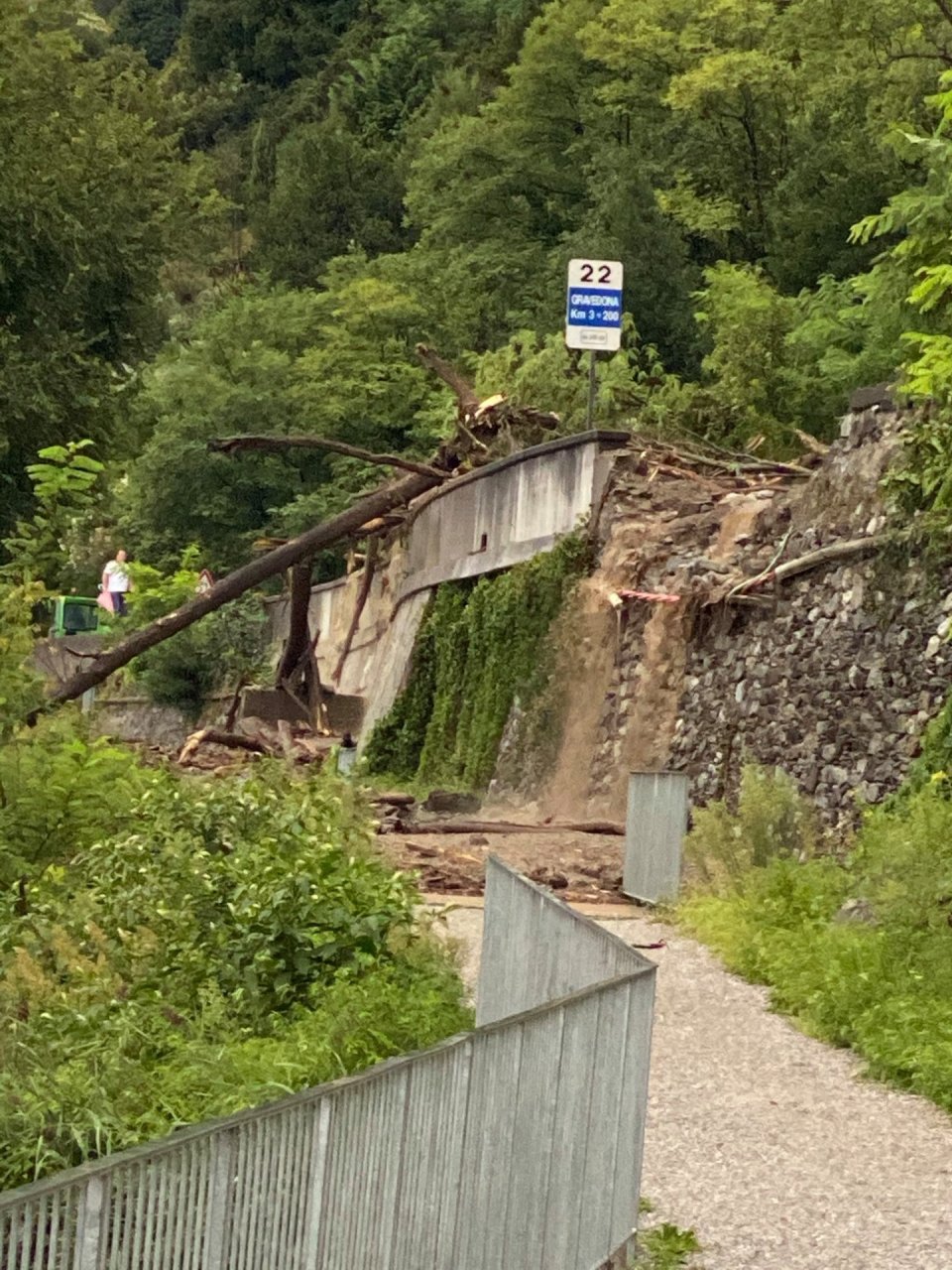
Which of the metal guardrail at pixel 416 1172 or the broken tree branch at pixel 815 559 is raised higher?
the broken tree branch at pixel 815 559

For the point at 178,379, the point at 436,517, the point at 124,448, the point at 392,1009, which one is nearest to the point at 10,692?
the point at 392,1009

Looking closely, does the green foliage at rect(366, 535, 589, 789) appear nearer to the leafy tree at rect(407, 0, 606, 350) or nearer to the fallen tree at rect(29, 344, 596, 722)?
the fallen tree at rect(29, 344, 596, 722)

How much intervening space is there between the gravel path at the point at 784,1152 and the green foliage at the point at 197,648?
2867cm

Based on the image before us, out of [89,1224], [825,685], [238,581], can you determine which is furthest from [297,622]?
[89,1224]

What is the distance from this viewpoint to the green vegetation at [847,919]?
405 inches

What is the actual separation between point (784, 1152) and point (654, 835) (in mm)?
8126

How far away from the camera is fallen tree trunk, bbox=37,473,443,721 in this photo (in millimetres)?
20089

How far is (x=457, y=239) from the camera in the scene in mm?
52125

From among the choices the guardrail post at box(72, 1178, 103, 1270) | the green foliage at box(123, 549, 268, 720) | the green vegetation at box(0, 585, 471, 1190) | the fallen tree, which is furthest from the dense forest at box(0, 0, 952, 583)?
the guardrail post at box(72, 1178, 103, 1270)

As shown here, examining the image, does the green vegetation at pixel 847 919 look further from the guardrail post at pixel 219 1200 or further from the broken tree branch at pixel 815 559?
the guardrail post at pixel 219 1200

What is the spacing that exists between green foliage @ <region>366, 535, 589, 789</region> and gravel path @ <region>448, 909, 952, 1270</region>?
13.3 meters

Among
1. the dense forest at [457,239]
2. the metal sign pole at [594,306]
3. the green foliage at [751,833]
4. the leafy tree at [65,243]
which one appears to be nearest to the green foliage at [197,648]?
the dense forest at [457,239]

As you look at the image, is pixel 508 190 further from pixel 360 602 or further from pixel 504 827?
pixel 504 827

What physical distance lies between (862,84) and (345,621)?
47.3 ft
